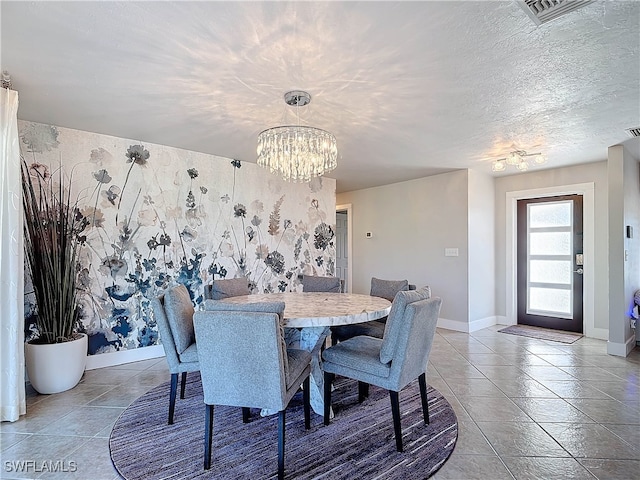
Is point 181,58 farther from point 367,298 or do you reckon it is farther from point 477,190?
point 477,190

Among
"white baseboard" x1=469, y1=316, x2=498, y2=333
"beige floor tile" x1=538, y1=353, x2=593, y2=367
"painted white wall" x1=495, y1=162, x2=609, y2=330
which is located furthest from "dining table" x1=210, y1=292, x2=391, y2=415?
"painted white wall" x1=495, y1=162, x2=609, y2=330

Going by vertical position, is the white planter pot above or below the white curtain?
below

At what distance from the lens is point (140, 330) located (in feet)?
12.5

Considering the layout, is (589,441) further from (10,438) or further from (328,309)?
(10,438)

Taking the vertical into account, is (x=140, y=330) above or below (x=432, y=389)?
above

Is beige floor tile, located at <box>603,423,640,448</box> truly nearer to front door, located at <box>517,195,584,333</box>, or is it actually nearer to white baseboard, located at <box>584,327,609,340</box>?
white baseboard, located at <box>584,327,609,340</box>

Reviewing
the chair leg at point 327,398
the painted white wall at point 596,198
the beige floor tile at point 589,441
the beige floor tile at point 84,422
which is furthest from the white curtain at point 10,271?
the painted white wall at point 596,198

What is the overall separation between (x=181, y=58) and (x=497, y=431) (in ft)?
10.1

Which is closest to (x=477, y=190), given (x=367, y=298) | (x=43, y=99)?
(x=367, y=298)

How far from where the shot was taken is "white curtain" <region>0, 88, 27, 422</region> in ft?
7.79

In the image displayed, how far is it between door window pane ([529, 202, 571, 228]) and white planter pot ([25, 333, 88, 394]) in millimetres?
5987

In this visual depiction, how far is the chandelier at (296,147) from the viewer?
265cm

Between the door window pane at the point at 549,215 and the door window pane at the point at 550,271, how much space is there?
551 millimetres

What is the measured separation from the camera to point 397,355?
6.81 feet
